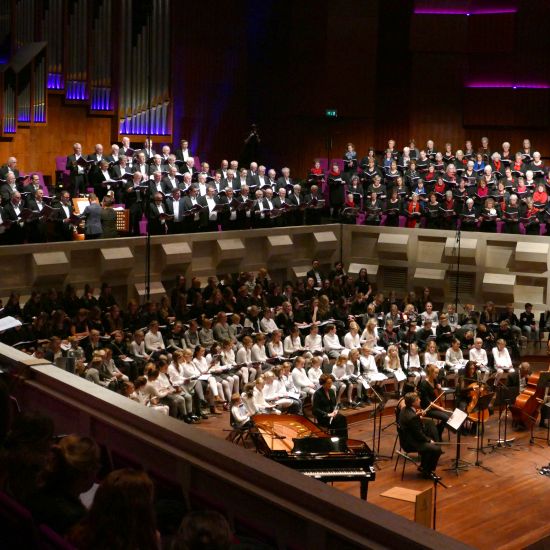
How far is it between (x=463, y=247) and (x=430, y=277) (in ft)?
2.66

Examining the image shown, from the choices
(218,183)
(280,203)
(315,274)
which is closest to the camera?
(218,183)

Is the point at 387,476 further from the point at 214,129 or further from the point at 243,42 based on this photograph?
the point at 243,42

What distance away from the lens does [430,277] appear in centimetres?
1585

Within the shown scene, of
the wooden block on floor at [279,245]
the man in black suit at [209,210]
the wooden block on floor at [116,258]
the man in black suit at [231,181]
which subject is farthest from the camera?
the wooden block on floor at [279,245]

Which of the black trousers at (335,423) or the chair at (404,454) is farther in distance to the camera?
the black trousers at (335,423)

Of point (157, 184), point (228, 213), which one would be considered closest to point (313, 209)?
point (228, 213)

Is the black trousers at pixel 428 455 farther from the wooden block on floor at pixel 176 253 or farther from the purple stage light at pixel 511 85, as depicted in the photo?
the purple stage light at pixel 511 85

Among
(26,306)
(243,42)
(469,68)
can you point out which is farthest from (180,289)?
(469,68)

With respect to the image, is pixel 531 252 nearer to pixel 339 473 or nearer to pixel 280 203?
pixel 280 203

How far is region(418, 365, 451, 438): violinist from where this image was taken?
1052 centimetres

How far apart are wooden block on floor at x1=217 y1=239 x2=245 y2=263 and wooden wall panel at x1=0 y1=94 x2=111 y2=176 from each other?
100 inches

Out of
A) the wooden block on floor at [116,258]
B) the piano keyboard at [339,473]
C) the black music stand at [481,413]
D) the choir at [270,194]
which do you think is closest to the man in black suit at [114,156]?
the choir at [270,194]

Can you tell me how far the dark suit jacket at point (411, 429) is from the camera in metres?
9.50

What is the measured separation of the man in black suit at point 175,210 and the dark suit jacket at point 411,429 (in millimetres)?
5266
